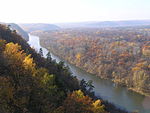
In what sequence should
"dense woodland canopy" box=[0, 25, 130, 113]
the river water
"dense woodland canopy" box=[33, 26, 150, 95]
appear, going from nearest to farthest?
"dense woodland canopy" box=[0, 25, 130, 113] → the river water → "dense woodland canopy" box=[33, 26, 150, 95]

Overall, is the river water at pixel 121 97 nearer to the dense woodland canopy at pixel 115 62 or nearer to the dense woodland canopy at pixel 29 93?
the dense woodland canopy at pixel 115 62

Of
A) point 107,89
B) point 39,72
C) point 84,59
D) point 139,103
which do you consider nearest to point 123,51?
point 84,59

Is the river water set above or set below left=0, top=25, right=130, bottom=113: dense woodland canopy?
below

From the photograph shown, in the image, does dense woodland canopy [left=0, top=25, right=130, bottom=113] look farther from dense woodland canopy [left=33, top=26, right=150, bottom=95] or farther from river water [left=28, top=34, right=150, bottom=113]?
dense woodland canopy [left=33, top=26, right=150, bottom=95]

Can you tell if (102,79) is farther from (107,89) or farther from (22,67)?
(22,67)

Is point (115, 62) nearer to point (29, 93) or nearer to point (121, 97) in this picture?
point (121, 97)

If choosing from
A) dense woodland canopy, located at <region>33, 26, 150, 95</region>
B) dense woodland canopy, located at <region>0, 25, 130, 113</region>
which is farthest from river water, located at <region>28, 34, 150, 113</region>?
dense woodland canopy, located at <region>0, 25, 130, 113</region>

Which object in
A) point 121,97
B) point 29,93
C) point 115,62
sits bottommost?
point 121,97

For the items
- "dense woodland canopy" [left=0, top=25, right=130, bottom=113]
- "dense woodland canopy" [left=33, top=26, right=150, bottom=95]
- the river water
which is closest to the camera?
"dense woodland canopy" [left=0, top=25, right=130, bottom=113]

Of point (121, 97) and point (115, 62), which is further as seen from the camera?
point (115, 62)

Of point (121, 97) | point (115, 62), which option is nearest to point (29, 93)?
point (121, 97)

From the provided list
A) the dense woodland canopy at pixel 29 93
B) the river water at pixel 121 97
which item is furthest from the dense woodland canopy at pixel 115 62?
the dense woodland canopy at pixel 29 93
